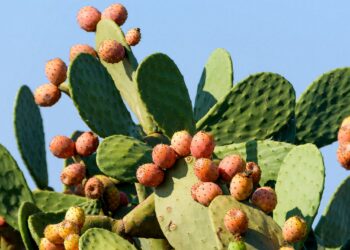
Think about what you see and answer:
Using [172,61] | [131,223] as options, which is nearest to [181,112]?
[172,61]

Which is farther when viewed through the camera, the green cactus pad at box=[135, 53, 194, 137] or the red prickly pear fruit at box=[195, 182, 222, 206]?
the green cactus pad at box=[135, 53, 194, 137]

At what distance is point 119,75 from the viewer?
17.1ft

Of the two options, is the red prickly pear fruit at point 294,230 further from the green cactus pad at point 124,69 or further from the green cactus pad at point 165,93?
the green cactus pad at point 124,69

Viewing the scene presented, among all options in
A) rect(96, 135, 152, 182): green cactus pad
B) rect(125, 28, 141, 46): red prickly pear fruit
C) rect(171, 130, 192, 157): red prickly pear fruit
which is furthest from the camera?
rect(125, 28, 141, 46): red prickly pear fruit

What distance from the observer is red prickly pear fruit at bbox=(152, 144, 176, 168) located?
4340mm

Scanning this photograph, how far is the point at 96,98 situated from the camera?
481 centimetres

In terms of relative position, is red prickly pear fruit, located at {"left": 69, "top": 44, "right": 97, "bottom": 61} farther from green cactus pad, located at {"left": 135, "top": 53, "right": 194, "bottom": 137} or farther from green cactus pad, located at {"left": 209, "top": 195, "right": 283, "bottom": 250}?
green cactus pad, located at {"left": 209, "top": 195, "right": 283, "bottom": 250}

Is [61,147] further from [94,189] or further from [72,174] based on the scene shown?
[94,189]

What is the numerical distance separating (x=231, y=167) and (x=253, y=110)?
24.2 inches

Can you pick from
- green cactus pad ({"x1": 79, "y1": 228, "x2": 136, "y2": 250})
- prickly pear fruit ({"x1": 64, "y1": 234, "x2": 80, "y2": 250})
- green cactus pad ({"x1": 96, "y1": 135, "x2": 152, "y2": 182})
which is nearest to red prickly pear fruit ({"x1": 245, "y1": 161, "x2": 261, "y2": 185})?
green cactus pad ({"x1": 96, "y1": 135, "x2": 152, "y2": 182})

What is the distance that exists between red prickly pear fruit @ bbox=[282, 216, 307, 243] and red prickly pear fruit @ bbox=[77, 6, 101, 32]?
1532mm

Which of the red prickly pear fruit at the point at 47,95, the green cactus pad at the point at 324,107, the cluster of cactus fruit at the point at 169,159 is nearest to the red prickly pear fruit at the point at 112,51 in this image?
the cluster of cactus fruit at the point at 169,159

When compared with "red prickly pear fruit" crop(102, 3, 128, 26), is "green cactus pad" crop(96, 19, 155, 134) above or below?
below

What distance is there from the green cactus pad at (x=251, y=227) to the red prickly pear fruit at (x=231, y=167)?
0.12m
